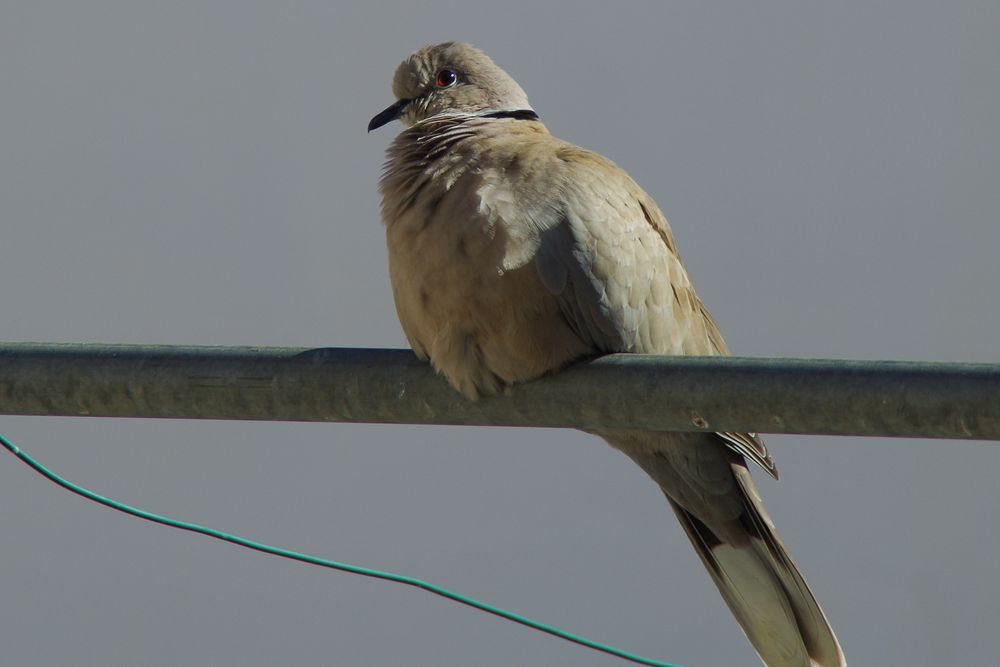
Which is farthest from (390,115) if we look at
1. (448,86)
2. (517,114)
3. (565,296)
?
(565,296)

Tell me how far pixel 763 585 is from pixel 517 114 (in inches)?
43.0

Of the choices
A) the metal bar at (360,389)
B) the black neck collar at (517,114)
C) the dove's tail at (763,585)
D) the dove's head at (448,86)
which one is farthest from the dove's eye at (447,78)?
the metal bar at (360,389)

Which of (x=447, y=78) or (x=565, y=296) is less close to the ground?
(x=447, y=78)

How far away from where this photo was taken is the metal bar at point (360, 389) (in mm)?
1418

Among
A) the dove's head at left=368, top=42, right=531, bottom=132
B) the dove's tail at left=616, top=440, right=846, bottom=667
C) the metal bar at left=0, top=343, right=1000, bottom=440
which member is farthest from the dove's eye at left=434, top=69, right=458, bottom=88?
the metal bar at left=0, top=343, right=1000, bottom=440

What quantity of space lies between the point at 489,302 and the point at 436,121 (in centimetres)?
57

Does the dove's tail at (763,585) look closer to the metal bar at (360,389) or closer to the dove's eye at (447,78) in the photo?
the metal bar at (360,389)

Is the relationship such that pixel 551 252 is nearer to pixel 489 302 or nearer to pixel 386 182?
pixel 489 302

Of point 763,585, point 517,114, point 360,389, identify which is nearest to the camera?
point 360,389

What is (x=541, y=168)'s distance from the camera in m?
2.29

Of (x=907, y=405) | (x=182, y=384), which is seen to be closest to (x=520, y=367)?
(x=182, y=384)

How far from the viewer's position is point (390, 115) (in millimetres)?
2877

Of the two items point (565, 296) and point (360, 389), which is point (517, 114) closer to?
point (565, 296)

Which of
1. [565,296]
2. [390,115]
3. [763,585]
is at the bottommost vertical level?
[763,585]
